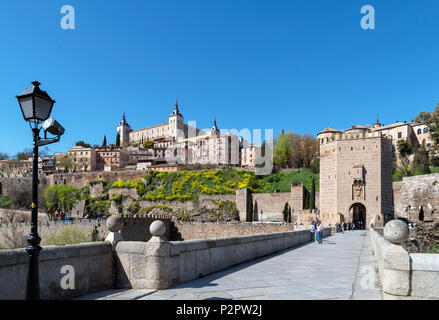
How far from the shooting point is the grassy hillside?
53938 millimetres

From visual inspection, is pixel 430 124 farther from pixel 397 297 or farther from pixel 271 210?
pixel 397 297

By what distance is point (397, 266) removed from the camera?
466cm

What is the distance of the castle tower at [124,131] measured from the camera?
148125 mm

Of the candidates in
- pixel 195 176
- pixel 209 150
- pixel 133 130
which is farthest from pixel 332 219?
pixel 133 130

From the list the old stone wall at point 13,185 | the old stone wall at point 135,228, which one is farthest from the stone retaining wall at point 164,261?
the old stone wall at point 13,185

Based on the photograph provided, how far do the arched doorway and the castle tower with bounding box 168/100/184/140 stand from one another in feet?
313

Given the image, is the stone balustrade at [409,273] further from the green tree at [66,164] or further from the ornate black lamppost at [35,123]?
the green tree at [66,164]

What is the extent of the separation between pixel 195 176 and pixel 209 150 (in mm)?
45649

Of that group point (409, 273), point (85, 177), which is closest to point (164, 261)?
point (409, 273)

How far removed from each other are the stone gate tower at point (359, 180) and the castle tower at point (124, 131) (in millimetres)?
119194

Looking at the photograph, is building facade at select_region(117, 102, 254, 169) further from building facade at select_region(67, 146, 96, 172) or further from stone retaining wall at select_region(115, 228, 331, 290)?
stone retaining wall at select_region(115, 228, 331, 290)

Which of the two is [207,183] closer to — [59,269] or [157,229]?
[157,229]

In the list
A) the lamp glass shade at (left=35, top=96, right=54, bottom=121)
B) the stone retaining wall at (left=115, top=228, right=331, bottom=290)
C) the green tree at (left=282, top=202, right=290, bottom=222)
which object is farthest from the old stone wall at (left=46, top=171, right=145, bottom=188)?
the lamp glass shade at (left=35, top=96, right=54, bottom=121)
